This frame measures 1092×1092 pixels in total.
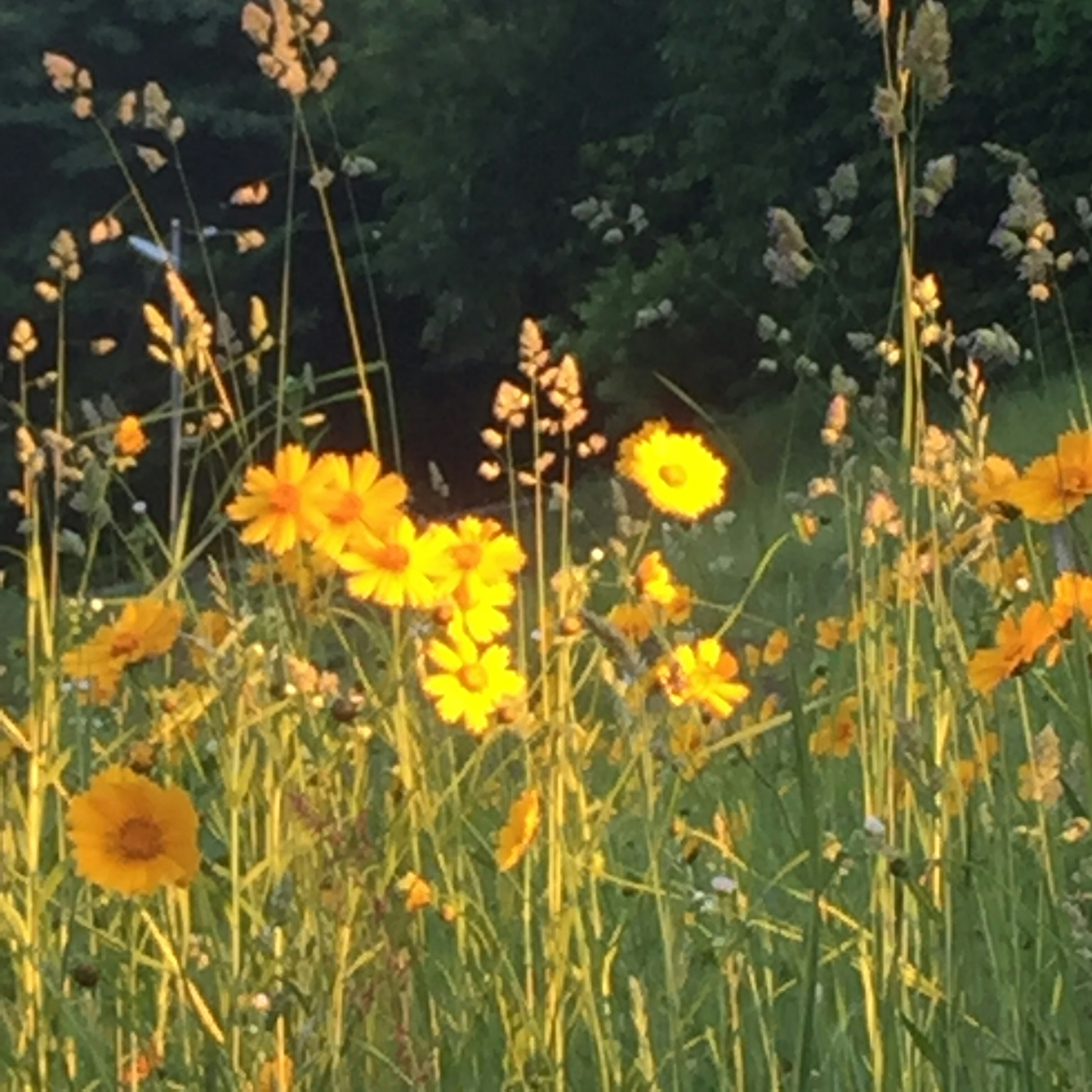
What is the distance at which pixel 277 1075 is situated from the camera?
3.57 feet

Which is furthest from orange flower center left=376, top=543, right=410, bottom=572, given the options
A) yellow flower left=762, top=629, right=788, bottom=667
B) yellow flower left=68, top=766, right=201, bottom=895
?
yellow flower left=762, top=629, right=788, bottom=667

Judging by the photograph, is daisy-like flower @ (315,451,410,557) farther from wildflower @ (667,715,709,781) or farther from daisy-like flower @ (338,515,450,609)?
wildflower @ (667,715,709,781)

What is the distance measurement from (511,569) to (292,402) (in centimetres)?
38

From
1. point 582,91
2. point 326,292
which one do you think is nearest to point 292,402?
point 582,91

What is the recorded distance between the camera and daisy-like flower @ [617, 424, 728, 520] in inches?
64.5

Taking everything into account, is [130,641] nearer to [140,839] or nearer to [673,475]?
[140,839]

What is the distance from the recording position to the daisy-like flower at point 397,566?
1.28 metres

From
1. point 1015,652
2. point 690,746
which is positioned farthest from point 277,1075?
point 690,746

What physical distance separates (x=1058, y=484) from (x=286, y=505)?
1.48 feet

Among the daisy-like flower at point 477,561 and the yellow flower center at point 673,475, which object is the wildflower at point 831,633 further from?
the daisy-like flower at point 477,561

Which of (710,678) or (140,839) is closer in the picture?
(140,839)

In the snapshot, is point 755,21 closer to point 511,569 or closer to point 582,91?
point 582,91

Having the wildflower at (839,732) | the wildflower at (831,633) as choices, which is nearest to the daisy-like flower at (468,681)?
the wildflower at (839,732)

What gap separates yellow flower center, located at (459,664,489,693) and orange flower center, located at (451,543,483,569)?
0.27 feet
